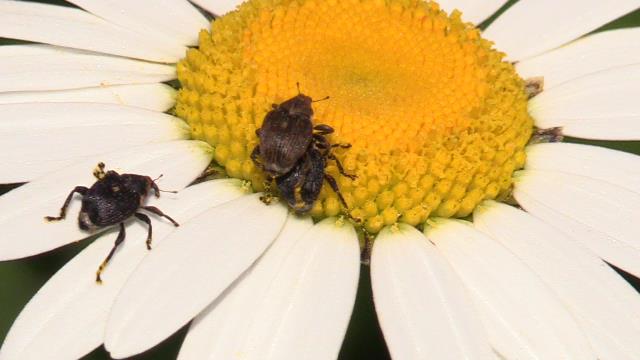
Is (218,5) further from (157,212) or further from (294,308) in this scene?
(294,308)

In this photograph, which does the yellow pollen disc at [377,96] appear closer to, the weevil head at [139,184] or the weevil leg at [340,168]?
the weevil leg at [340,168]

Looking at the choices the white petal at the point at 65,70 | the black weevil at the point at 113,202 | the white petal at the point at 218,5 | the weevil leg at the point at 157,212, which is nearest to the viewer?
the black weevil at the point at 113,202

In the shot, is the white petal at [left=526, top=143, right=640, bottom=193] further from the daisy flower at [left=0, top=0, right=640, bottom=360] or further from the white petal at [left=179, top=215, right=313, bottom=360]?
the white petal at [left=179, top=215, right=313, bottom=360]

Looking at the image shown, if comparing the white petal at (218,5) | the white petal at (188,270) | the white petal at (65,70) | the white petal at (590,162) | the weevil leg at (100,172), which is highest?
the white petal at (218,5)

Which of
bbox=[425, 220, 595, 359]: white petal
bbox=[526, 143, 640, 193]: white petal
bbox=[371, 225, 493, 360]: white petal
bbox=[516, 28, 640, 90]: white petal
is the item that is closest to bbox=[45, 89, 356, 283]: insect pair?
bbox=[371, 225, 493, 360]: white petal

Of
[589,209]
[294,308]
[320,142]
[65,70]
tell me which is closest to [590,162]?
[589,209]

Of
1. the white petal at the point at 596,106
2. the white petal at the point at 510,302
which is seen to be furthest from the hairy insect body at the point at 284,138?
the white petal at the point at 596,106

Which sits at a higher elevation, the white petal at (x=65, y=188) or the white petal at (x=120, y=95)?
the white petal at (x=120, y=95)

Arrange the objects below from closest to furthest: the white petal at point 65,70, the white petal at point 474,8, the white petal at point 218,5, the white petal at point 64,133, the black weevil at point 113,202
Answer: the black weevil at point 113,202 → the white petal at point 64,133 → the white petal at point 65,70 → the white petal at point 218,5 → the white petal at point 474,8
